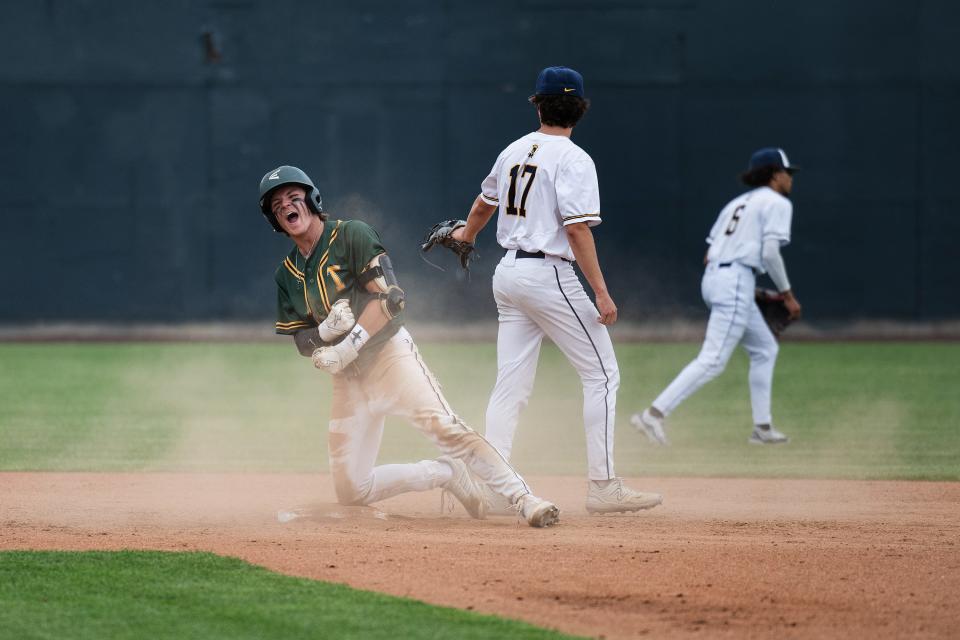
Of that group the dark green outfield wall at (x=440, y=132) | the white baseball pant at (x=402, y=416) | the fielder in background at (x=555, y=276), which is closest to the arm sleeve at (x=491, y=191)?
the fielder in background at (x=555, y=276)

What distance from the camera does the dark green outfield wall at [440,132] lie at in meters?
19.4

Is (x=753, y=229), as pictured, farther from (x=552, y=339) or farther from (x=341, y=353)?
(x=341, y=353)

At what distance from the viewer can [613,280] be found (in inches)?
767

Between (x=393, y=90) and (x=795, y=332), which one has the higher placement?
(x=393, y=90)

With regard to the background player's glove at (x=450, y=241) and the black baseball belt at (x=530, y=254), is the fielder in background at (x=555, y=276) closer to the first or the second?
the black baseball belt at (x=530, y=254)

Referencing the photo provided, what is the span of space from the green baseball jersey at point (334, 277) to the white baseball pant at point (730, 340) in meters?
4.08

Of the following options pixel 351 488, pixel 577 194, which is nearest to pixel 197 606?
pixel 351 488

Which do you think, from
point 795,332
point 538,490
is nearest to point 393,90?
point 795,332

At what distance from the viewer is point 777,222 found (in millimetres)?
10258

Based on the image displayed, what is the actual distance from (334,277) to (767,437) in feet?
16.3

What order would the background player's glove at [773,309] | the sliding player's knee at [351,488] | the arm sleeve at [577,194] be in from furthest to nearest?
the background player's glove at [773,309], the sliding player's knee at [351,488], the arm sleeve at [577,194]

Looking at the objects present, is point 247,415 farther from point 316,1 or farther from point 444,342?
point 316,1

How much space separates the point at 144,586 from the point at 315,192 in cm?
197

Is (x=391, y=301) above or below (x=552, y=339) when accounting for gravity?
above
